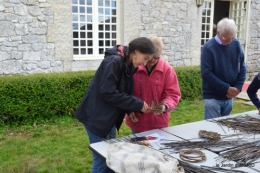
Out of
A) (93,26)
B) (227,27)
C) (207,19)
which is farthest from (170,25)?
(227,27)

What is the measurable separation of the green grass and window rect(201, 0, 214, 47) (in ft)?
16.8

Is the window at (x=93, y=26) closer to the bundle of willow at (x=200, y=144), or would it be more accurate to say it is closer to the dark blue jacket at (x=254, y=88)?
the dark blue jacket at (x=254, y=88)

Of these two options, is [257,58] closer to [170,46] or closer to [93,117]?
[170,46]

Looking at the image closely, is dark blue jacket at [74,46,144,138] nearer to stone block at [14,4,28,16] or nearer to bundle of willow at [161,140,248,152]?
bundle of willow at [161,140,248,152]

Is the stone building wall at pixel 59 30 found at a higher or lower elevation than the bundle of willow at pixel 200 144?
higher

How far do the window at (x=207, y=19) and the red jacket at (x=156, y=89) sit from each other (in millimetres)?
7671

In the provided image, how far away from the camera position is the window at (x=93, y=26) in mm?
7102

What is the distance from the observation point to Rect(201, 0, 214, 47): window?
965 cm

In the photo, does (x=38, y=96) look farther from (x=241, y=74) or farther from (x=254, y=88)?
(x=254, y=88)

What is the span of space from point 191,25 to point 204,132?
6.79 m

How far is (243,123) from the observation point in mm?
2762

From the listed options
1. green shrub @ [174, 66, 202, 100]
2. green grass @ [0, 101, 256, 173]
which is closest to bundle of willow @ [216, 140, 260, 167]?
green grass @ [0, 101, 256, 173]

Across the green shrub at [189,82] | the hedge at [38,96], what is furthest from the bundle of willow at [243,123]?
the green shrub at [189,82]

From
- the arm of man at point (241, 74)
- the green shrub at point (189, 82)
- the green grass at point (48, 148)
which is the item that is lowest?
the green grass at point (48, 148)
